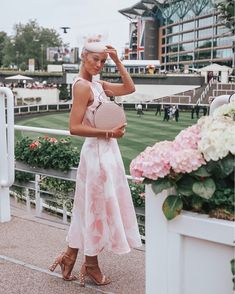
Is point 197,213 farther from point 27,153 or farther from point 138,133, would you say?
point 138,133

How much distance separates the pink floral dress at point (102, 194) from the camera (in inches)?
113

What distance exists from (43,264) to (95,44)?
151 centimetres

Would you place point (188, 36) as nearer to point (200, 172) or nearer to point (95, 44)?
point (95, 44)

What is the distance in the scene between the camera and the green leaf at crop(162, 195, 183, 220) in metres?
1.89

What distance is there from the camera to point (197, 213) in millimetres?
1926

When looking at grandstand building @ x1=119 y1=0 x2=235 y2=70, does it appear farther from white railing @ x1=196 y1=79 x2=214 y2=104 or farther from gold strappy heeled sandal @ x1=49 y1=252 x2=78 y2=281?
gold strappy heeled sandal @ x1=49 y1=252 x2=78 y2=281

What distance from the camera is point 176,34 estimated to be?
9938 centimetres

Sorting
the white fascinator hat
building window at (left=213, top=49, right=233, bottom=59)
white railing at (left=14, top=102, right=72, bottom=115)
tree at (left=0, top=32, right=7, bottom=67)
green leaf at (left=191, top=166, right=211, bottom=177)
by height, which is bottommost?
white railing at (left=14, top=102, right=72, bottom=115)

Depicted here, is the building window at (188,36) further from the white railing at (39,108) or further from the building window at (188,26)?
the white railing at (39,108)

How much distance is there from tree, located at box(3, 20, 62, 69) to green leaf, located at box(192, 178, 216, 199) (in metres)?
80.5

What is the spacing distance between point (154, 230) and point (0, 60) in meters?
90.1

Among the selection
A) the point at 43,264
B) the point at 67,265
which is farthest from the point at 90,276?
the point at 43,264

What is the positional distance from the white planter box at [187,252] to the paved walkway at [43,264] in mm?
930

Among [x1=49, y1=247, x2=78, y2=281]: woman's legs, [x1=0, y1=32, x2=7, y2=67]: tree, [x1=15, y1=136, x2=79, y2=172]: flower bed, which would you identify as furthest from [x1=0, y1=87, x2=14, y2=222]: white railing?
[x1=0, y1=32, x2=7, y2=67]: tree
